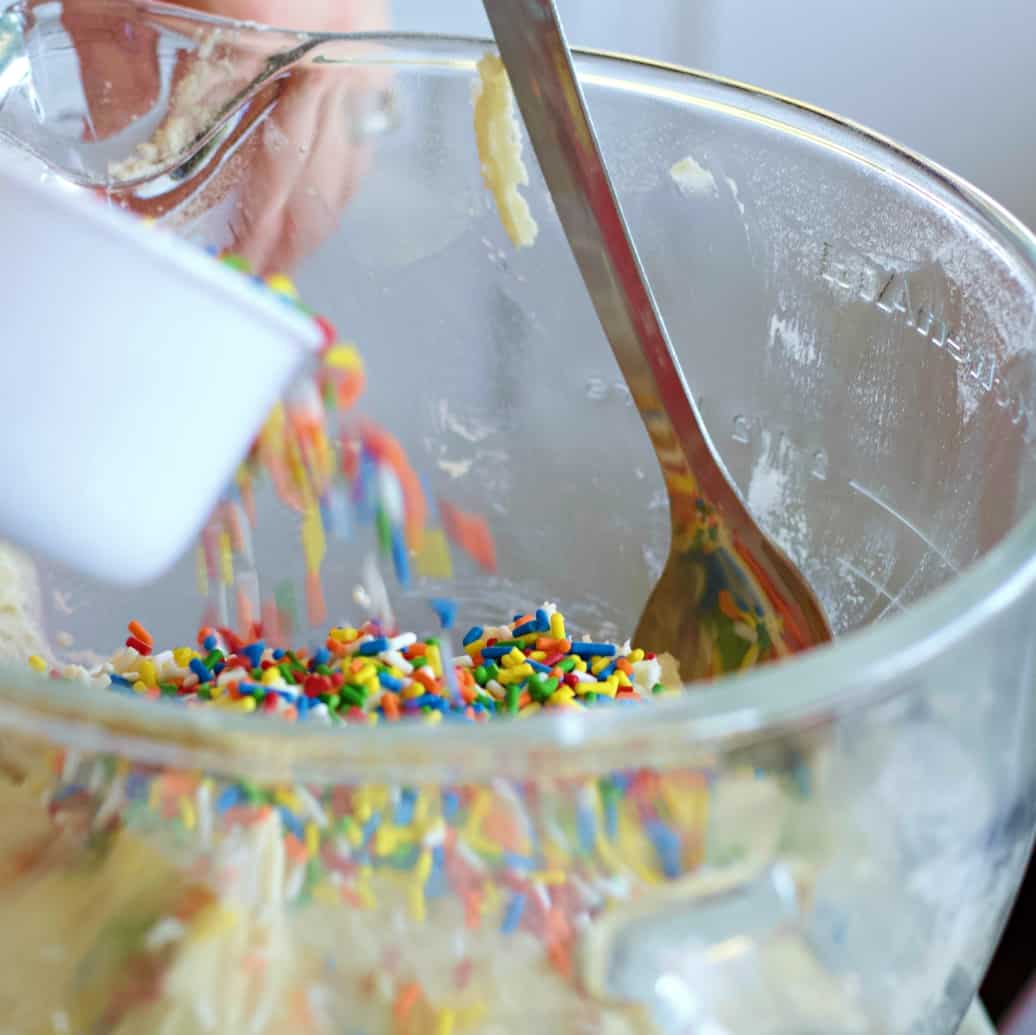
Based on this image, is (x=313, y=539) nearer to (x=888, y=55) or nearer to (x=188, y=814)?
(x=188, y=814)

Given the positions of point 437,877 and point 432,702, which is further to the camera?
point 432,702

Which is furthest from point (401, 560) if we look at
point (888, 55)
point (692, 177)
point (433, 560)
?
point (888, 55)

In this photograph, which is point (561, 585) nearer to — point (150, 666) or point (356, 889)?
point (150, 666)

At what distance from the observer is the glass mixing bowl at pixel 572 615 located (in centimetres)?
28

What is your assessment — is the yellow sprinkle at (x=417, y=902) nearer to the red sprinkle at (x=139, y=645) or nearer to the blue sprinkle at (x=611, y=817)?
the blue sprinkle at (x=611, y=817)

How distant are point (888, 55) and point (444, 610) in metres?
0.82

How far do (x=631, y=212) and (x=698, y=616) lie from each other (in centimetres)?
17

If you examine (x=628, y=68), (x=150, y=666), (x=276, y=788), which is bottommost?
(x=150, y=666)

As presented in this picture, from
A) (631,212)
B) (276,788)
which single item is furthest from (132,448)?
(631,212)

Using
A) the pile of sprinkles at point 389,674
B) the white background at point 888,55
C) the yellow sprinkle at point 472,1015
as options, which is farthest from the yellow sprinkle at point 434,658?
the white background at point 888,55

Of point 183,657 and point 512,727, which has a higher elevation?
point 512,727

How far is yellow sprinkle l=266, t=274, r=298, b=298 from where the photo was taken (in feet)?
1.93

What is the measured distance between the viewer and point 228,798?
277 millimetres

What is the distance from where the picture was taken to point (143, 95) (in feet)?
1.86
